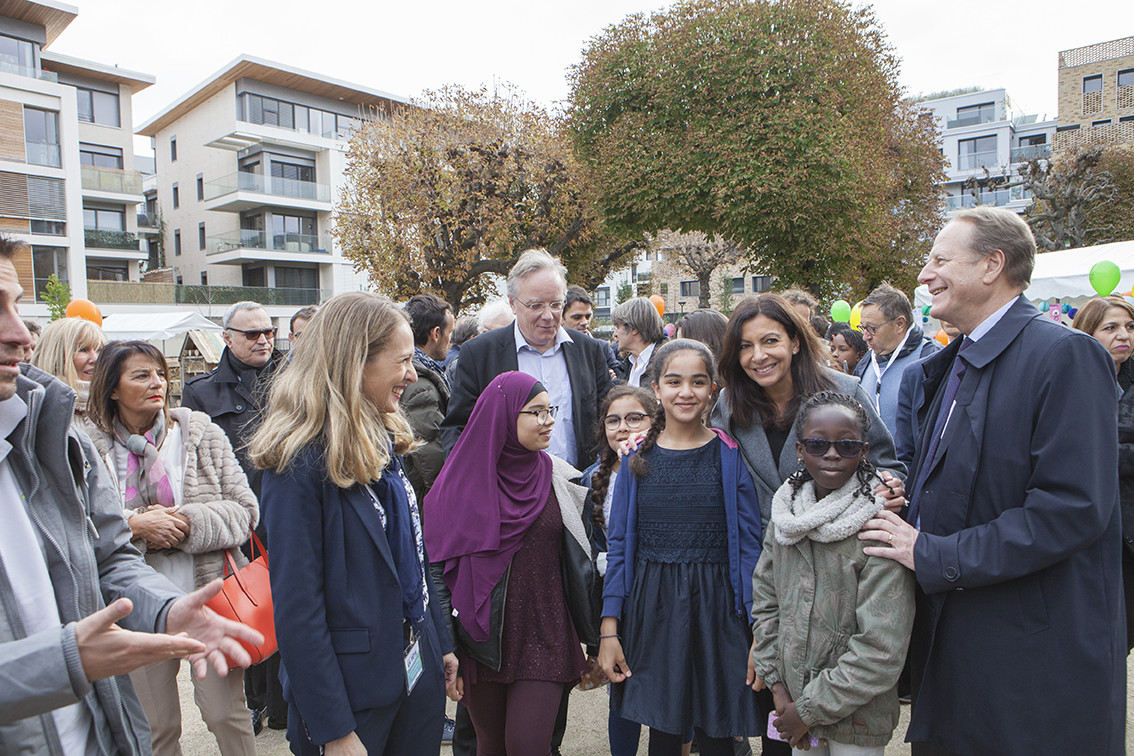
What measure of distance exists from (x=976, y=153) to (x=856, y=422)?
190 ft

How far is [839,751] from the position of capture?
226 centimetres

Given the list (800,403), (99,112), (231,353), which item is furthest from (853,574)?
(99,112)

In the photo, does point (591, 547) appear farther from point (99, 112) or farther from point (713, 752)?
point (99, 112)

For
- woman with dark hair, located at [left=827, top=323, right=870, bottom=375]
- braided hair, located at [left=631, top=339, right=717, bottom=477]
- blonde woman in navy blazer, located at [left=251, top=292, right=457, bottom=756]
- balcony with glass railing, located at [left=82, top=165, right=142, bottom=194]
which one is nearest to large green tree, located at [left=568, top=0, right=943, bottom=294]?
woman with dark hair, located at [left=827, top=323, right=870, bottom=375]

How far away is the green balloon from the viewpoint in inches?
328

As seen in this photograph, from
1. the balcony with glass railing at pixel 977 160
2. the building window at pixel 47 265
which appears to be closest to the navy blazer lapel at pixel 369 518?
the building window at pixel 47 265

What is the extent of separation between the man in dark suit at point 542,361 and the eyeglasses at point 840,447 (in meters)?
1.79

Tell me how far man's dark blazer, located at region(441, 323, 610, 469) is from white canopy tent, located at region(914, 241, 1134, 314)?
796 centimetres

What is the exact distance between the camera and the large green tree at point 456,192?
16625 millimetres

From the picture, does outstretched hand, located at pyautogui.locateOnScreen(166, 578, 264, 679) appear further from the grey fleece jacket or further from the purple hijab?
the purple hijab

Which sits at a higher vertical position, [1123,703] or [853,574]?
[853,574]

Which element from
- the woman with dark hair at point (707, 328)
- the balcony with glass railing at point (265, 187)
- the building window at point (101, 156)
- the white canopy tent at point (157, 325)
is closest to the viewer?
the woman with dark hair at point (707, 328)

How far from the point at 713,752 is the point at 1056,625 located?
4.30 feet

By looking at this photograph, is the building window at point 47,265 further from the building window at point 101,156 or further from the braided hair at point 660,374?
the braided hair at point 660,374
